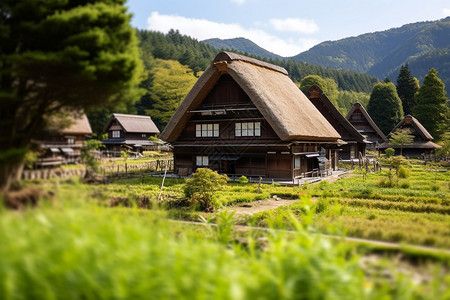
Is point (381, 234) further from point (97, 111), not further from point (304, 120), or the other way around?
point (304, 120)

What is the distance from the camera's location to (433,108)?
5553 centimetres

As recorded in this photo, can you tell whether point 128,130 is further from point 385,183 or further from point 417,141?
point 417,141

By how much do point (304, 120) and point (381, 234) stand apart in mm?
18487

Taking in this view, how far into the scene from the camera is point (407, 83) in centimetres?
7269

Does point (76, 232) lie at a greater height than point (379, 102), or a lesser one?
lesser

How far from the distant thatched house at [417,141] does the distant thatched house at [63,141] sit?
164 ft

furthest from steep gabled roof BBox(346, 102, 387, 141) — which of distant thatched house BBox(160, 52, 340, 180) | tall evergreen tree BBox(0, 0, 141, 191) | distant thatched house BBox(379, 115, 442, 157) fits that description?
tall evergreen tree BBox(0, 0, 141, 191)

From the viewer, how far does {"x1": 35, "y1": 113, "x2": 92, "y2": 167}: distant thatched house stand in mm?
8055

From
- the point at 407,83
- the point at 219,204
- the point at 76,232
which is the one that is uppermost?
the point at 407,83

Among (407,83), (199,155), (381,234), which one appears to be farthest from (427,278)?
(407,83)

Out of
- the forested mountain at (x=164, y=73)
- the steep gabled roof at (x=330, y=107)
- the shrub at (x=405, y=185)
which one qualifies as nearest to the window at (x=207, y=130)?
the forested mountain at (x=164, y=73)

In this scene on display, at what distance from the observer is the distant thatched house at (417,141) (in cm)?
4959

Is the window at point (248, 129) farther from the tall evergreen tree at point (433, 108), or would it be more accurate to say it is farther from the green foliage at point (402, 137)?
the tall evergreen tree at point (433, 108)

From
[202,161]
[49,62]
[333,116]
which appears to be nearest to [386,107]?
[333,116]
